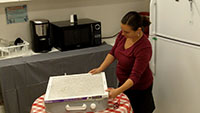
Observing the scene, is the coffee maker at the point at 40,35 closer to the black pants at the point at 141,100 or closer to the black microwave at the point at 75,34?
the black microwave at the point at 75,34

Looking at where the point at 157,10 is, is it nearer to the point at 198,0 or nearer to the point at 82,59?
the point at 198,0

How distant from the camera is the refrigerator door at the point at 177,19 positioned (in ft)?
6.36

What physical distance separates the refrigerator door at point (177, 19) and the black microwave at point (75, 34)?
2.08 feet

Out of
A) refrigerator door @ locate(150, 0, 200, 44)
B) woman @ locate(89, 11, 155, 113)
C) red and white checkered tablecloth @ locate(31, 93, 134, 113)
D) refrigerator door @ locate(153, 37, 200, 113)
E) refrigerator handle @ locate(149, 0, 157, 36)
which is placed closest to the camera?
red and white checkered tablecloth @ locate(31, 93, 134, 113)

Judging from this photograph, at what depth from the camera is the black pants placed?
198 centimetres

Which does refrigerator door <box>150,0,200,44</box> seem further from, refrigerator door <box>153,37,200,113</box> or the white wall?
the white wall

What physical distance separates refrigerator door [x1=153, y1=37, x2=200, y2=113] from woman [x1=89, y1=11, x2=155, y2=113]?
1.07ft

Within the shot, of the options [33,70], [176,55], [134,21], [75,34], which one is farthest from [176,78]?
[33,70]

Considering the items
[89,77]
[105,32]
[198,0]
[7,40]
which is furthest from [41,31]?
[198,0]

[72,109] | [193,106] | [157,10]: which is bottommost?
[193,106]

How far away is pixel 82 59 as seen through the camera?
2600mm

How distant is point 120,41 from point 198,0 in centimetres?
60

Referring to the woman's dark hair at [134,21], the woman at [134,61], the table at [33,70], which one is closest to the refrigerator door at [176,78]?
the woman at [134,61]

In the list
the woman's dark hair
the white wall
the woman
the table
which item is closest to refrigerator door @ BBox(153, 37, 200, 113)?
the woman
